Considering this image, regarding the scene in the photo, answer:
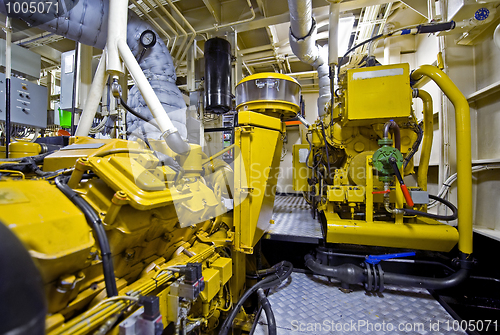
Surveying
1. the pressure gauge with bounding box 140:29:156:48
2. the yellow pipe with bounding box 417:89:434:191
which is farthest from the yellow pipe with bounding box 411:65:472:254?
the pressure gauge with bounding box 140:29:156:48

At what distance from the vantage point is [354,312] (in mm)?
1841

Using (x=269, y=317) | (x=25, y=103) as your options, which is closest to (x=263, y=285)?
(x=269, y=317)

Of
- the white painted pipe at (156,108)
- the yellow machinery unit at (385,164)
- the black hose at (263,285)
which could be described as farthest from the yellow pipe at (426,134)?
the white painted pipe at (156,108)

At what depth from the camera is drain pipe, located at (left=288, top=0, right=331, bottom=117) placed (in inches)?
106

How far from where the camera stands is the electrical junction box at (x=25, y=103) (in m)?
Answer: 3.05

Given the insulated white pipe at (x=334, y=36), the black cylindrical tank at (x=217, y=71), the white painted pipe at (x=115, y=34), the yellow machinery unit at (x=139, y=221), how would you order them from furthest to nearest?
the black cylindrical tank at (x=217, y=71) < the insulated white pipe at (x=334, y=36) < the white painted pipe at (x=115, y=34) < the yellow machinery unit at (x=139, y=221)

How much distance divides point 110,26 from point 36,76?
2.95 meters

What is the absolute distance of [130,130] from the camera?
2967mm

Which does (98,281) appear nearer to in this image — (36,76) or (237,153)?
(237,153)

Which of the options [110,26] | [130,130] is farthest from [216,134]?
[110,26]

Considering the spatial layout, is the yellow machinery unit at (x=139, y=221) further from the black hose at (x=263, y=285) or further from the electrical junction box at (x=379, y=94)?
the electrical junction box at (x=379, y=94)

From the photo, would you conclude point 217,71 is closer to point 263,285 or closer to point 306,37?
point 306,37

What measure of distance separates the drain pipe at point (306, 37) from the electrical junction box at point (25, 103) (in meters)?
4.03

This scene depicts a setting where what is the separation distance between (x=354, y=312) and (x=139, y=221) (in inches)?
75.7
